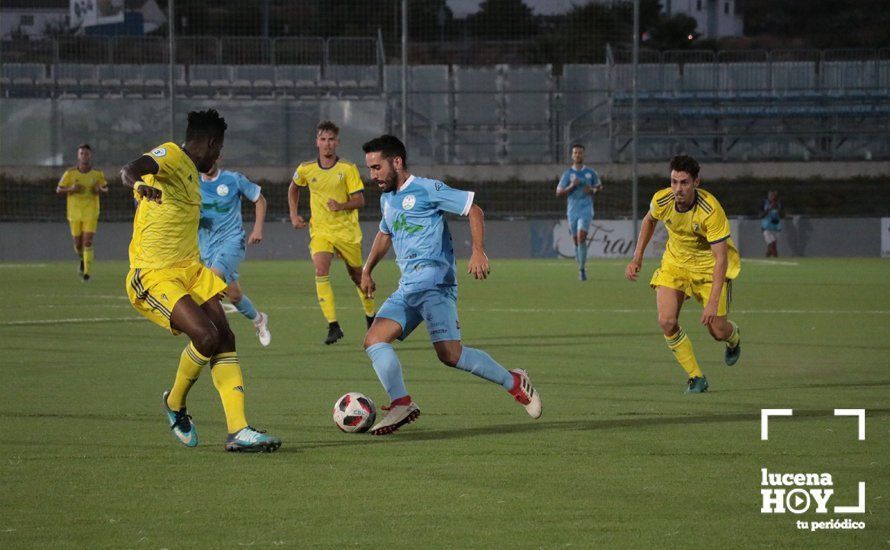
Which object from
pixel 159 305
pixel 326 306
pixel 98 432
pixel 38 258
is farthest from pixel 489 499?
pixel 38 258

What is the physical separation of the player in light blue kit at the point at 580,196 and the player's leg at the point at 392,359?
1779cm

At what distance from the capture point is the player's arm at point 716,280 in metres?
10.4

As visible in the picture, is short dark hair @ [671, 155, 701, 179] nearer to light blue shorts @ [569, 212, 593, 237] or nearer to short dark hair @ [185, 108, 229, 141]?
short dark hair @ [185, 108, 229, 141]

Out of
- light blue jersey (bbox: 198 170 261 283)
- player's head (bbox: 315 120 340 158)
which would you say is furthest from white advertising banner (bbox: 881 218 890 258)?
light blue jersey (bbox: 198 170 261 283)

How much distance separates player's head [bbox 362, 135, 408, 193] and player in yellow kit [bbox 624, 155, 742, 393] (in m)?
2.52

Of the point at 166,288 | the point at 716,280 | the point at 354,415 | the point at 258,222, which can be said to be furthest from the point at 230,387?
the point at 258,222

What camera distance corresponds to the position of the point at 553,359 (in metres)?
13.3

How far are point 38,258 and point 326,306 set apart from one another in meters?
22.0

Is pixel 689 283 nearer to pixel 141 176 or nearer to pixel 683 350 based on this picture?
pixel 683 350

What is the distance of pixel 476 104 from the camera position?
41031 millimetres

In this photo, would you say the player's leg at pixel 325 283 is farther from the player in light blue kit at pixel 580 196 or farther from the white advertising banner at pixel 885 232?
the white advertising banner at pixel 885 232

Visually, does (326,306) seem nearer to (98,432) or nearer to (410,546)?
(98,432)

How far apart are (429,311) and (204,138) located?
1.85 metres

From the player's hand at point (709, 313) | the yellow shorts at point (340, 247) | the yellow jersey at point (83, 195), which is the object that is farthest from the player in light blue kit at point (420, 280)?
the yellow jersey at point (83, 195)
